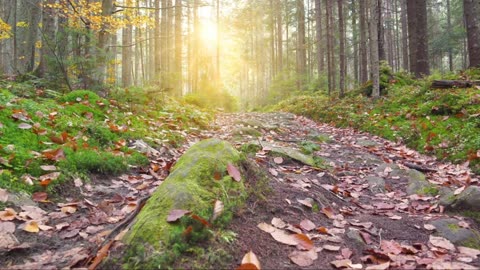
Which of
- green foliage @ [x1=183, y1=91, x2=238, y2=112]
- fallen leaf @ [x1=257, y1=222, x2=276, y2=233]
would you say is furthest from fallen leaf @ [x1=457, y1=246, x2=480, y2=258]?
green foliage @ [x1=183, y1=91, x2=238, y2=112]

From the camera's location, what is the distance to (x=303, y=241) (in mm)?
2254

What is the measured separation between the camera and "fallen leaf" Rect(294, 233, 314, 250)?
7.27ft

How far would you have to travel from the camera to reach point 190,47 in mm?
23516

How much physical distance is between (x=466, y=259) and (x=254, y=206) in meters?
1.52

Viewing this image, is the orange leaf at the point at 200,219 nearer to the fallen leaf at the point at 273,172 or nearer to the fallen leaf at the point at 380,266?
the fallen leaf at the point at 380,266

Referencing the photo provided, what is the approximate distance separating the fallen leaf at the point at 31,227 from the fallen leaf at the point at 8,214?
0.52ft

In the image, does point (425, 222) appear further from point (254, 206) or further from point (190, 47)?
point (190, 47)

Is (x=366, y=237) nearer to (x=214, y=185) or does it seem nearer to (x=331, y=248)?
(x=331, y=248)

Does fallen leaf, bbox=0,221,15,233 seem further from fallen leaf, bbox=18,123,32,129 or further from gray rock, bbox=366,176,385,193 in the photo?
gray rock, bbox=366,176,385,193

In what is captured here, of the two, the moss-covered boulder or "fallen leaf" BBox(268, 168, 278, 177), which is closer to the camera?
the moss-covered boulder

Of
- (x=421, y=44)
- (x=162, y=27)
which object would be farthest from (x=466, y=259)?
(x=162, y=27)

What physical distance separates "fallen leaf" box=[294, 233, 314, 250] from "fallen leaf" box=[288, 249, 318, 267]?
0.04 m

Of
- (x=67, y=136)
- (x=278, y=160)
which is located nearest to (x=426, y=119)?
(x=278, y=160)

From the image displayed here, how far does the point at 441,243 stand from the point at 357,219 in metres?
0.68
